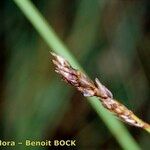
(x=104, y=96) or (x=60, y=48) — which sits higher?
(x=60, y=48)

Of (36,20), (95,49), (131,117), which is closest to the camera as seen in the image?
(131,117)

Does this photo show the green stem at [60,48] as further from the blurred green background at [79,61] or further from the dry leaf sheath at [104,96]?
the dry leaf sheath at [104,96]

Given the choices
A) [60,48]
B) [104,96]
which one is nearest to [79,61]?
[60,48]

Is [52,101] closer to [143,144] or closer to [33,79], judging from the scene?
[33,79]

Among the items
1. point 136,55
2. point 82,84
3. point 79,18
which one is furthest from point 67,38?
point 82,84

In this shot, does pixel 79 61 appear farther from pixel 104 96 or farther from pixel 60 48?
pixel 104 96

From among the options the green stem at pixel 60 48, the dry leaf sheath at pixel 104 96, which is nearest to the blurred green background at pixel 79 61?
the green stem at pixel 60 48
